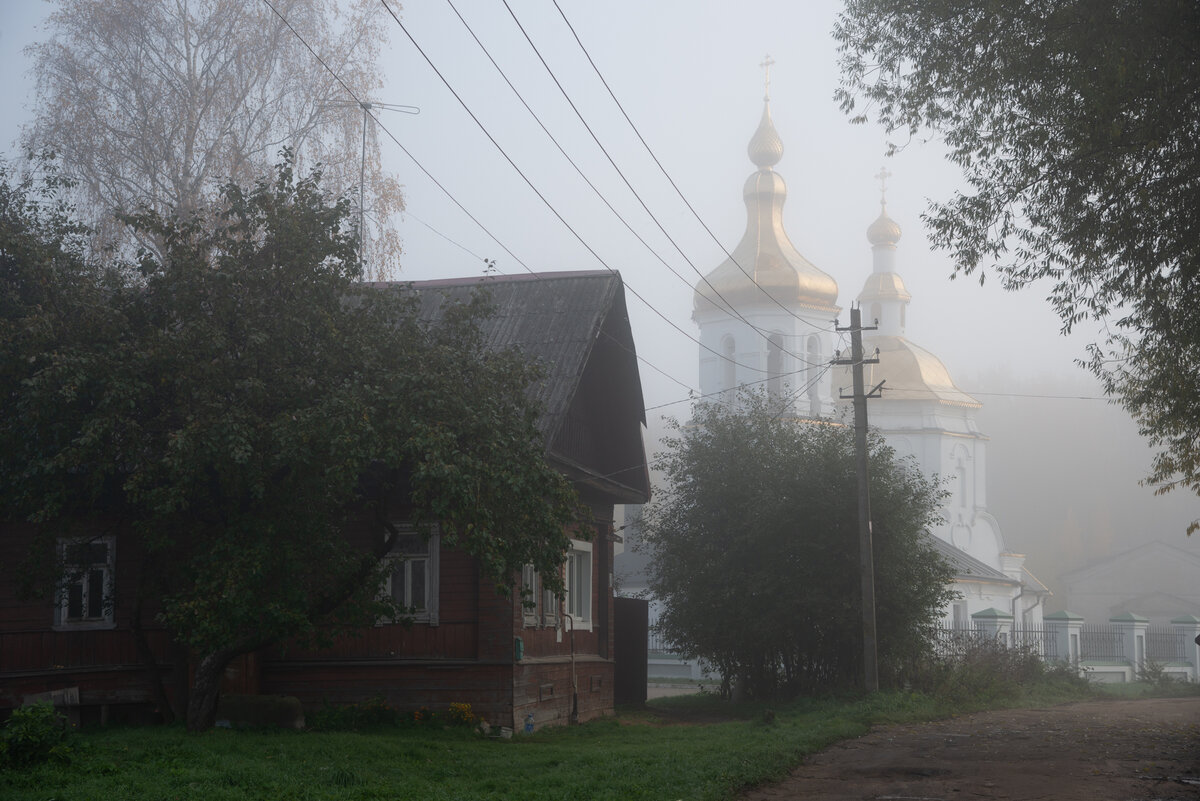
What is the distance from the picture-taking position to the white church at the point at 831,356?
5609cm

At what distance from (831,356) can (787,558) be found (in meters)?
33.6

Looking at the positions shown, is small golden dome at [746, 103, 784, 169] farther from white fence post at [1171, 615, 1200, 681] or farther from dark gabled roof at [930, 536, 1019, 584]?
white fence post at [1171, 615, 1200, 681]

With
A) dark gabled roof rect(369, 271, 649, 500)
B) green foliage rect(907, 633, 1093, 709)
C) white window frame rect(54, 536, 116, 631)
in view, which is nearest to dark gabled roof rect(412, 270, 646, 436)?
dark gabled roof rect(369, 271, 649, 500)

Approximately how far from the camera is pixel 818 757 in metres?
14.4

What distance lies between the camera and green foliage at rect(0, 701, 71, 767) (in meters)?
11.1

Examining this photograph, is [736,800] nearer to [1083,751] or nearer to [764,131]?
[1083,751]

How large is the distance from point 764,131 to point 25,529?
46.6 metres

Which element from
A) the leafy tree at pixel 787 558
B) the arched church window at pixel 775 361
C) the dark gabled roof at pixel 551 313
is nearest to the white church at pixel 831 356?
the arched church window at pixel 775 361

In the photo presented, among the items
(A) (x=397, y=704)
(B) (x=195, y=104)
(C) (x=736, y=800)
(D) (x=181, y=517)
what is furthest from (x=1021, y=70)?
(B) (x=195, y=104)

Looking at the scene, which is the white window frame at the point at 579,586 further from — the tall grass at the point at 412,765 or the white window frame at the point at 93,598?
the white window frame at the point at 93,598

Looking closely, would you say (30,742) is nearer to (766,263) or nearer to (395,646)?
(395,646)

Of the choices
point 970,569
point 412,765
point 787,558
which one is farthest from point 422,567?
point 970,569

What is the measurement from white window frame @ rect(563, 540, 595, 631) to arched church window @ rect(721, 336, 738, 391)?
36.9m

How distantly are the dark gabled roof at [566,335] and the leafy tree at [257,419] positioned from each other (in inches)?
138
